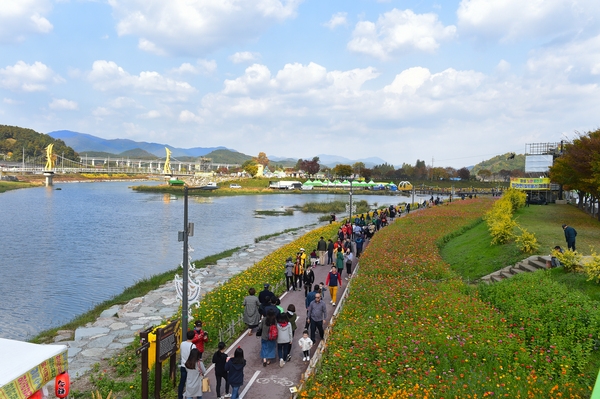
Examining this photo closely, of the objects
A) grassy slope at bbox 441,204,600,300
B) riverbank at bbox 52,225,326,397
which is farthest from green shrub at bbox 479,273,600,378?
riverbank at bbox 52,225,326,397

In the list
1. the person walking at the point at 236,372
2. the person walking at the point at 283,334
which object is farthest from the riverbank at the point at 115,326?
the person walking at the point at 236,372

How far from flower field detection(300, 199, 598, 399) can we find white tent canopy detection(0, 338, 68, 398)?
A: 4893 mm

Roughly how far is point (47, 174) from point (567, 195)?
454 feet

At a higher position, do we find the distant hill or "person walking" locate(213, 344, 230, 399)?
the distant hill

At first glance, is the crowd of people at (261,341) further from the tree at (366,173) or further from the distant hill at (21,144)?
the distant hill at (21,144)

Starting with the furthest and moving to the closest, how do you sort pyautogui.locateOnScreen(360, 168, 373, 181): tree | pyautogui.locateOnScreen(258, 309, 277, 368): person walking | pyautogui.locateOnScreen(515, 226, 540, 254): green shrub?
pyautogui.locateOnScreen(360, 168, 373, 181): tree < pyautogui.locateOnScreen(515, 226, 540, 254): green shrub < pyautogui.locateOnScreen(258, 309, 277, 368): person walking

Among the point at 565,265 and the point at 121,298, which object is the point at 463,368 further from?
the point at 121,298

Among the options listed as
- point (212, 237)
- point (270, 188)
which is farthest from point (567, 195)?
point (270, 188)

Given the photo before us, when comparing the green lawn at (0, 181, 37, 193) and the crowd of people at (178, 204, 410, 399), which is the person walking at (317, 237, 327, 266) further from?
the green lawn at (0, 181, 37, 193)

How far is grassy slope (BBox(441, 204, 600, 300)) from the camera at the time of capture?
46.3ft

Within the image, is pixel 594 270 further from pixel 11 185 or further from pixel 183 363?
pixel 11 185

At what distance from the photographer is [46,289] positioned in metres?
25.2

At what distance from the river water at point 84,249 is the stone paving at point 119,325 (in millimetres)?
3012

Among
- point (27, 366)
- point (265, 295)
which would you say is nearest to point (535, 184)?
point (265, 295)
